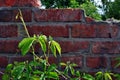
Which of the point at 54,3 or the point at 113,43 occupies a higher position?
the point at 113,43

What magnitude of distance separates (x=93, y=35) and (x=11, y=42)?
387mm

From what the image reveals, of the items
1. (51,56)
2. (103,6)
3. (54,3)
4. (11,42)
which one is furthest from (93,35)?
(103,6)

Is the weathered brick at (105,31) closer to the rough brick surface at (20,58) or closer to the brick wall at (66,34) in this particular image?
the brick wall at (66,34)

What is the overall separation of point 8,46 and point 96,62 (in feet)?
1.38

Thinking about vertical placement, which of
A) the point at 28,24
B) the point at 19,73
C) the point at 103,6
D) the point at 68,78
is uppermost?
the point at 28,24

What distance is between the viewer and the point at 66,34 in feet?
5.03

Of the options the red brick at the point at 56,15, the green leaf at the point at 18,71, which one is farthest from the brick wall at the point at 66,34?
the green leaf at the point at 18,71

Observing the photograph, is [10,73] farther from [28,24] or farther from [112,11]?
[112,11]

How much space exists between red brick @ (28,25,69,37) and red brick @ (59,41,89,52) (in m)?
0.04

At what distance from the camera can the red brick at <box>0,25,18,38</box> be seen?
1536mm

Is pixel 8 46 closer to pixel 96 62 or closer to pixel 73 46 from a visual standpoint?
pixel 73 46

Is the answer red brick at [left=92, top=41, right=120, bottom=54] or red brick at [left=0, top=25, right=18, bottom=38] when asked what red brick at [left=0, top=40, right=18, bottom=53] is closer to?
red brick at [left=0, top=25, right=18, bottom=38]

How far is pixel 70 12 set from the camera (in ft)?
5.06

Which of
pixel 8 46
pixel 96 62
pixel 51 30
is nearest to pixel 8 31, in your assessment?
pixel 8 46
